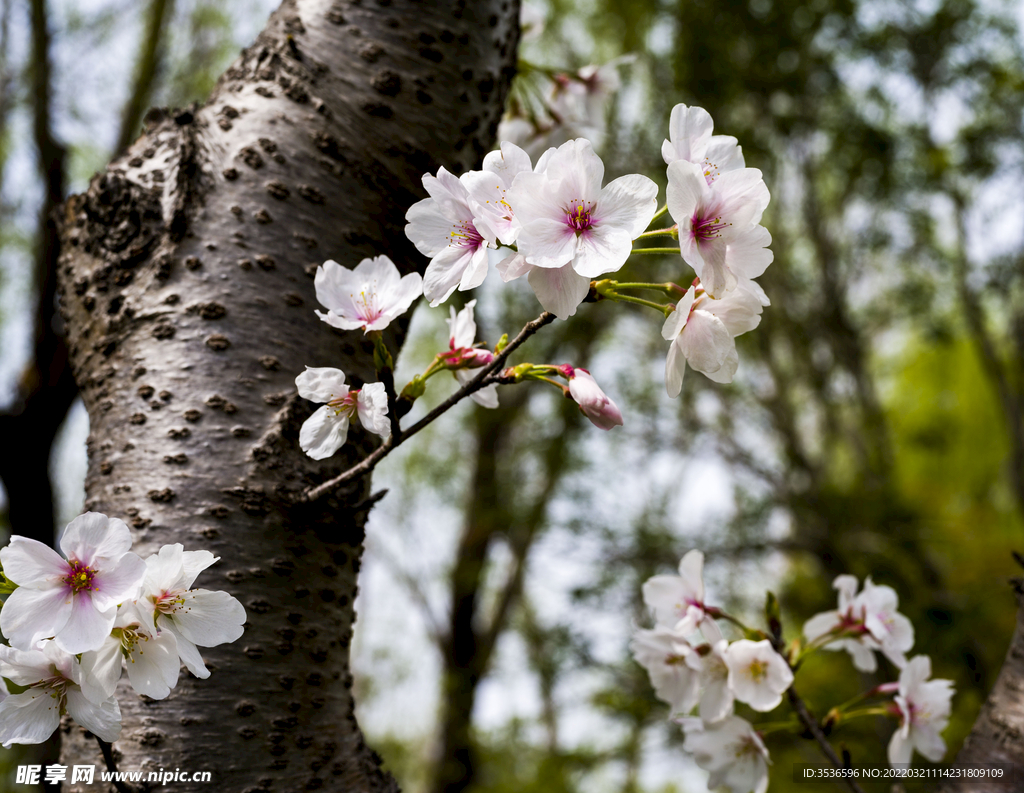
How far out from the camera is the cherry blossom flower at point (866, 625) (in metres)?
1.01

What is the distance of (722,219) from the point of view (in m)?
0.55

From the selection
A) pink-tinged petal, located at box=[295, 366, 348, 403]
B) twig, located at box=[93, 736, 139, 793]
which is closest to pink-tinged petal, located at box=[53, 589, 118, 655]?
twig, located at box=[93, 736, 139, 793]

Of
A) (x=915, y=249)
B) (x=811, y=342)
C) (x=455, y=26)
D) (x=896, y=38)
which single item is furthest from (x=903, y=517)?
(x=455, y=26)

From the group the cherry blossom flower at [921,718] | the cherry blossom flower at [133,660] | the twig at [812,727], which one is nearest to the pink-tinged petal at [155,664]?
the cherry blossom flower at [133,660]

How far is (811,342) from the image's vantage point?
16.5 ft

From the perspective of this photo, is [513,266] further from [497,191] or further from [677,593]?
[677,593]

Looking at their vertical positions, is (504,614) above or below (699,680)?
below

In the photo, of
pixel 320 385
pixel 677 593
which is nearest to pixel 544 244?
pixel 320 385

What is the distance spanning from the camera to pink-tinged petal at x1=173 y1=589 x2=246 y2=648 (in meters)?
0.56

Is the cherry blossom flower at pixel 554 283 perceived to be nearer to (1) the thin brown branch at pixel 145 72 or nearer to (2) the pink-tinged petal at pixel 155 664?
(2) the pink-tinged petal at pixel 155 664

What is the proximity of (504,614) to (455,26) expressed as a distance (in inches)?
209

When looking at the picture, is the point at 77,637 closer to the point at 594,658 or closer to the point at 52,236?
the point at 52,236

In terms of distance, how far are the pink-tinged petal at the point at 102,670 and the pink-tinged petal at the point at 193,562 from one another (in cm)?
7

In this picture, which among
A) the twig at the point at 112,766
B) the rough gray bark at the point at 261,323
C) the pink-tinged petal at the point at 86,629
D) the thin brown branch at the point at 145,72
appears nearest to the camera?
the pink-tinged petal at the point at 86,629
